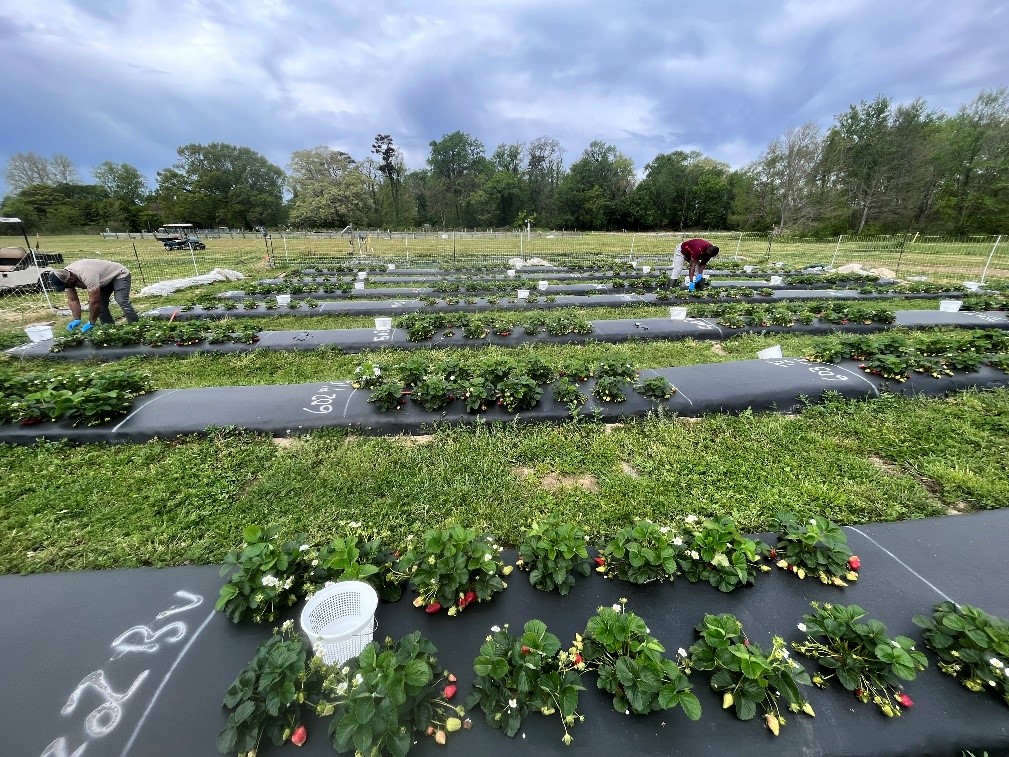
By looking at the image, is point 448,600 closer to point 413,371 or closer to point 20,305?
point 413,371

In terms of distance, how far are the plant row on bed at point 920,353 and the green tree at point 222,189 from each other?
5562cm

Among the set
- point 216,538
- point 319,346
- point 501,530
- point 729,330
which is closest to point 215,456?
point 216,538

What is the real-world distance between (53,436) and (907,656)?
602 centimetres

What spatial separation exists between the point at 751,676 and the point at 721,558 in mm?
639

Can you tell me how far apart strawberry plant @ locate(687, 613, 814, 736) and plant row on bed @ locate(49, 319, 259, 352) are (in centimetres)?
706

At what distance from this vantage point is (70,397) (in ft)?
12.6

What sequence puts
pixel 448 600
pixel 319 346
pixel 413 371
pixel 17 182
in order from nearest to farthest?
pixel 448 600
pixel 413 371
pixel 319 346
pixel 17 182

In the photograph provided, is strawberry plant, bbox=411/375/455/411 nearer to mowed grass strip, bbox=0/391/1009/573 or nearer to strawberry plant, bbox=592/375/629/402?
mowed grass strip, bbox=0/391/1009/573

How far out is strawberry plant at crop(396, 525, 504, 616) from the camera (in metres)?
1.98

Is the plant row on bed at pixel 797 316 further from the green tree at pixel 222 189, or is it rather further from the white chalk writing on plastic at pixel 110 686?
the green tree at pixel 222 189

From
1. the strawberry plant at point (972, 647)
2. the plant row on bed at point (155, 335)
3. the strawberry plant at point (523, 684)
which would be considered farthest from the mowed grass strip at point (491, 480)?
the plant row on bed at point (155, 335)

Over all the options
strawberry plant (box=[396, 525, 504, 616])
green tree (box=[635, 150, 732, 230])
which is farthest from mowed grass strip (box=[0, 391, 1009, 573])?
green tree (box=[635, 150, 732, 230])

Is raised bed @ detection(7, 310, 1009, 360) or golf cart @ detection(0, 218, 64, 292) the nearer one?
raised bed @ detection(7, 310, 1009, 360)

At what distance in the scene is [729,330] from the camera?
288 inches
